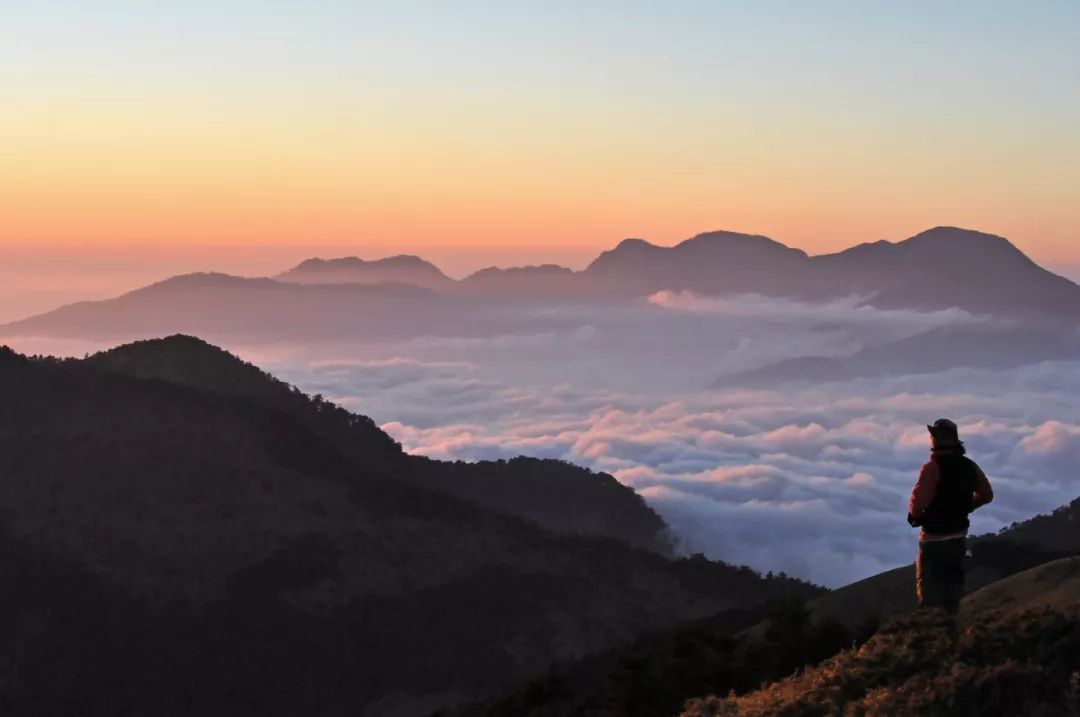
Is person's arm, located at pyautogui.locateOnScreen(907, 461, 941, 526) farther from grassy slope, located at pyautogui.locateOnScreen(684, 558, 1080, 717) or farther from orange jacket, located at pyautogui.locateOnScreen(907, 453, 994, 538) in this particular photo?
grassy slope, located at pyautogui.locateOnScreen(684, 558, 1080, 717)

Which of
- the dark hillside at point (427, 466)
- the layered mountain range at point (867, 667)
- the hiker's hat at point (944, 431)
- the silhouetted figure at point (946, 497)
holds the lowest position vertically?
the layered mountain range at point (867, 667)

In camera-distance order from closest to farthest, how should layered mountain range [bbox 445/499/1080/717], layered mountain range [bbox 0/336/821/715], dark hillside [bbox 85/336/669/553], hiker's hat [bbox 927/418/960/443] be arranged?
layered mountain range [bbox 445/499/1080/717], hiker's hat [bbox 927/418/960/443], layered mountain range [bbox 0/336/821/715], dark hillside [bbox 85/336/669/553]

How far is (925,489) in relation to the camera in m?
16.8

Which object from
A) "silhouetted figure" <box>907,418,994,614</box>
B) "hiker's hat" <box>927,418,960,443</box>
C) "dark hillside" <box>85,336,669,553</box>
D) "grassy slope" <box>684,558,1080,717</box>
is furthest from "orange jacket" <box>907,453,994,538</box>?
"dark hillside" <box>85,336,669,553</box>

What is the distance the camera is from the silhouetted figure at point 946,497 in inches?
659

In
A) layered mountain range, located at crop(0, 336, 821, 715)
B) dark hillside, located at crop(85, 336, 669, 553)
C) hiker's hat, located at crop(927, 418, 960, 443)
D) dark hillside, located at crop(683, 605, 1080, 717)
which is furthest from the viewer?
dark hillside, located at crop(85, 336, 669, 553)

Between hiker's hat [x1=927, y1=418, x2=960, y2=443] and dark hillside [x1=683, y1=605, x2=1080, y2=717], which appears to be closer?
dark hillside [x1=683, y1=605, x2=1080, y2=717]

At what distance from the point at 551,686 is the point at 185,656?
189ft

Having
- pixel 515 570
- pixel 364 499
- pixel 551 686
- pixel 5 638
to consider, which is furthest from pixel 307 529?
pixel 551 686

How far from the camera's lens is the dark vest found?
16750mm

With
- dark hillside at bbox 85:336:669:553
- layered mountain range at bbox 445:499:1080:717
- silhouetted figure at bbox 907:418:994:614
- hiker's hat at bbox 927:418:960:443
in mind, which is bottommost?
layered mountain range at bbox 445:499:1080:717

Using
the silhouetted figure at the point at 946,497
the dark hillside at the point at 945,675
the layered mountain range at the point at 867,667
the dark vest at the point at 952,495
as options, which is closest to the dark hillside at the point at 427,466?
the layered mountain range at the point at 867,667

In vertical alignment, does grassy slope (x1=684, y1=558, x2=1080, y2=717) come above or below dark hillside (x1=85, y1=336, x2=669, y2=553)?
below

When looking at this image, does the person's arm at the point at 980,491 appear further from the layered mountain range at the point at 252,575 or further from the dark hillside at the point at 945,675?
the layered mountain range at the point at 252,575
